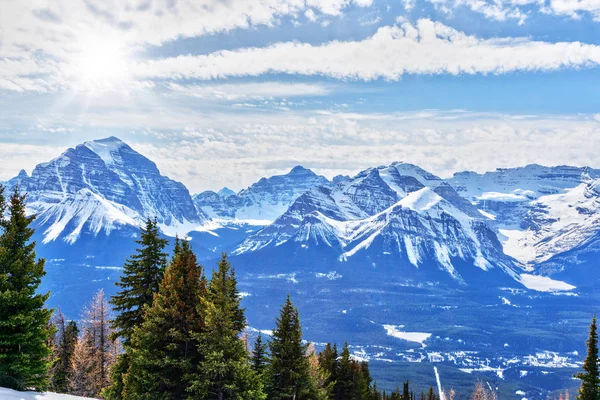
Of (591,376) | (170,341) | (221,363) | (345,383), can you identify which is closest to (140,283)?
(170,341)

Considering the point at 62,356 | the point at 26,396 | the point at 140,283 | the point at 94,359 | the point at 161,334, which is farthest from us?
the point at 62,356

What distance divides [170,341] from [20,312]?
922 cm

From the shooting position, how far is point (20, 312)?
34.7 m

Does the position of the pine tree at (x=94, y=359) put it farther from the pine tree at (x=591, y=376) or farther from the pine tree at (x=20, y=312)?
the pine tree at (x=591, y=376)

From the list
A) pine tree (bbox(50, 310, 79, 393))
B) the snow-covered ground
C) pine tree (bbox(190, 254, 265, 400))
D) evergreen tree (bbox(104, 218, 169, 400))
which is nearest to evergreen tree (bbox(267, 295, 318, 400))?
pine tree (bbox(190, 254, 265, 400))

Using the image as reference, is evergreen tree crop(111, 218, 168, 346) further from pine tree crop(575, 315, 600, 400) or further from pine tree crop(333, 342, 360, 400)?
pine tree crop(575, 315, 600, 400)

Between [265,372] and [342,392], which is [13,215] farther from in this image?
[342,392]

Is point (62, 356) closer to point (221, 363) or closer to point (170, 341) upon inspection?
point (170, 341)

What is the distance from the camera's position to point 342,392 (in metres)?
69.6

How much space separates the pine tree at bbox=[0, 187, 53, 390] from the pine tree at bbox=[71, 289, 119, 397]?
76.4 ft

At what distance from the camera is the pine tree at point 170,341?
35.7 metres

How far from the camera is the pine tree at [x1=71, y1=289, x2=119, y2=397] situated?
59.6 meters

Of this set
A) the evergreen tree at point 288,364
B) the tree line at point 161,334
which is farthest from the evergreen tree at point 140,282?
the evergreen tree at point 288,364

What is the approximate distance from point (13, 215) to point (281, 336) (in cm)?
2113
